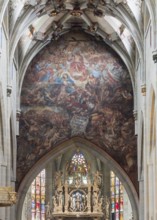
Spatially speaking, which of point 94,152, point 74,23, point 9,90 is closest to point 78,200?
point 94,152

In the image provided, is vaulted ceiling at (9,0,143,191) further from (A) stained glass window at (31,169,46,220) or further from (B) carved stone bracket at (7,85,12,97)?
(A) stained glass window at (31,169,46,220)

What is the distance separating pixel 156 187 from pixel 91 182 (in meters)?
18.7

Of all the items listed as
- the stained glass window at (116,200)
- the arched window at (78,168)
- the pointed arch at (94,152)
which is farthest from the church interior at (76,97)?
the arched window at (78,168)

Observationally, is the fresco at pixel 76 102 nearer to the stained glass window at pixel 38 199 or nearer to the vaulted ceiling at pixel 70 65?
the vaulted ceiling at pixel 70 65

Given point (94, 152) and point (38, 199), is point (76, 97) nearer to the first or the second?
point (94, 152)

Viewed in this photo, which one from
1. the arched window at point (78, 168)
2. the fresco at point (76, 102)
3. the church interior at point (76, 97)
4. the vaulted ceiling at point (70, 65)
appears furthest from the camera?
the arched window at point (78, 168)

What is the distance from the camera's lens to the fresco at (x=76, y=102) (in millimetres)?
36969

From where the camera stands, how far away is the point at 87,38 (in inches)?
1494

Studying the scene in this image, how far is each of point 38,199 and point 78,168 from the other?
3044mm

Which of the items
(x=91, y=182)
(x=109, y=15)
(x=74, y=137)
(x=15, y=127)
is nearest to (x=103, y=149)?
(x=74, y=137)

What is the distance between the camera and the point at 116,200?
45844 millimetres

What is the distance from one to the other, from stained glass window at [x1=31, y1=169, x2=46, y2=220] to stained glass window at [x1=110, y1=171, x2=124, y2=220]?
3958 millimetres

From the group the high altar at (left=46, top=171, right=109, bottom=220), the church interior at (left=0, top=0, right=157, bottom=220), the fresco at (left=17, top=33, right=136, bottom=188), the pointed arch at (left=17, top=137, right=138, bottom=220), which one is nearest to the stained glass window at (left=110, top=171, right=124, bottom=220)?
the high altar at (left=46, top=171, right=109, bottom=220)

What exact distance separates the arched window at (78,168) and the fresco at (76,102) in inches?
396
